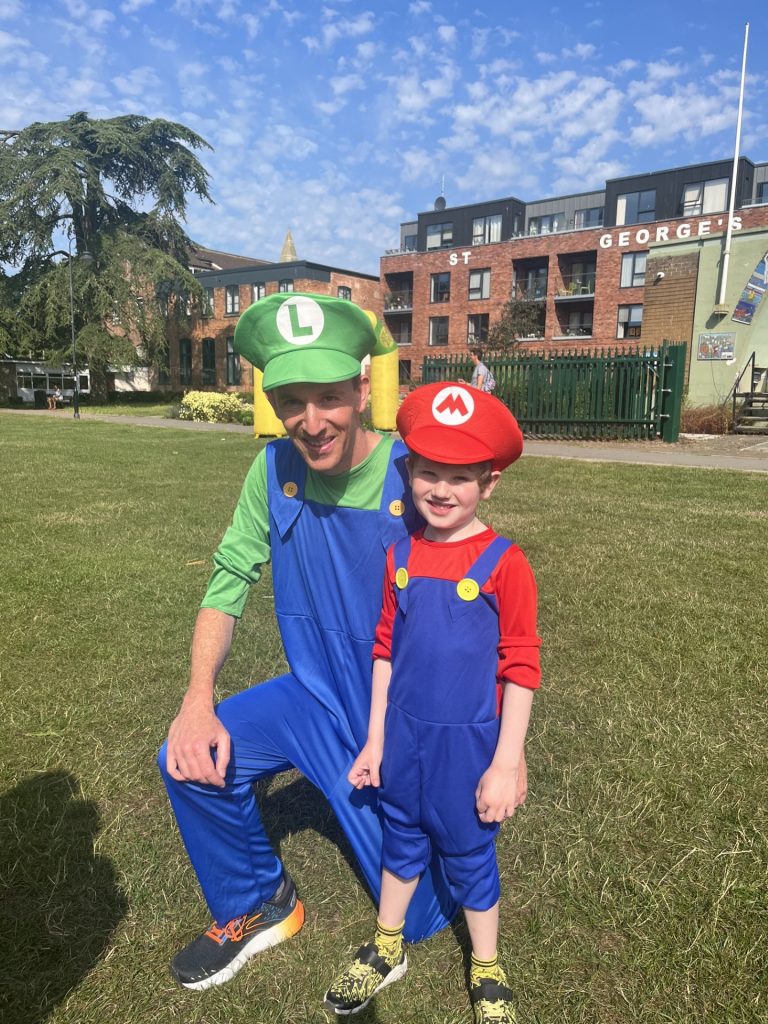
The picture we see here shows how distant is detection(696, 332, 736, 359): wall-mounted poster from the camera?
21328 millimetres

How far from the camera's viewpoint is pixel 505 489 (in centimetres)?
1009

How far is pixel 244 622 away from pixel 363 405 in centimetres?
297

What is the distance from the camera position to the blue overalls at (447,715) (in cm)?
173

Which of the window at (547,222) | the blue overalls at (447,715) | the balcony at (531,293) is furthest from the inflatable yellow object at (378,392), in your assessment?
the window at (547,222)

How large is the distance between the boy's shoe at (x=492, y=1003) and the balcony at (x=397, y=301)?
51.4 m

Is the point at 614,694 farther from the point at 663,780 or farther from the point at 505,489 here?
the point at 505,489

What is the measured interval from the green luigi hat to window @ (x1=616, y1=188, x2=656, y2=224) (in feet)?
165

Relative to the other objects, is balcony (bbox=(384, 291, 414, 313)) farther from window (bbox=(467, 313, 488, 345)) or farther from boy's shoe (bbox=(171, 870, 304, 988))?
boy's shoe (bbox=(171, 870, 304, 988))

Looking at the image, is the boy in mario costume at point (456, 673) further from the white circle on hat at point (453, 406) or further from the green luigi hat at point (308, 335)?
the green luigi hat at point (308, 335)

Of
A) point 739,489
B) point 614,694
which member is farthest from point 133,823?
point 739,489

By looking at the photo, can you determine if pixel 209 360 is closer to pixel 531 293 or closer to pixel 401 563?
pixel 531 293

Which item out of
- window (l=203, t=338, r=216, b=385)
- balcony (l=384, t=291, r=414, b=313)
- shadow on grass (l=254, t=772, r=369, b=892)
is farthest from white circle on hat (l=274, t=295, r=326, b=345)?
balcony (l=384, t=291, r=414, b=313)

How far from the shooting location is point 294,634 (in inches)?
85.1

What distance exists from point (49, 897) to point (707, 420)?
2076 cm
